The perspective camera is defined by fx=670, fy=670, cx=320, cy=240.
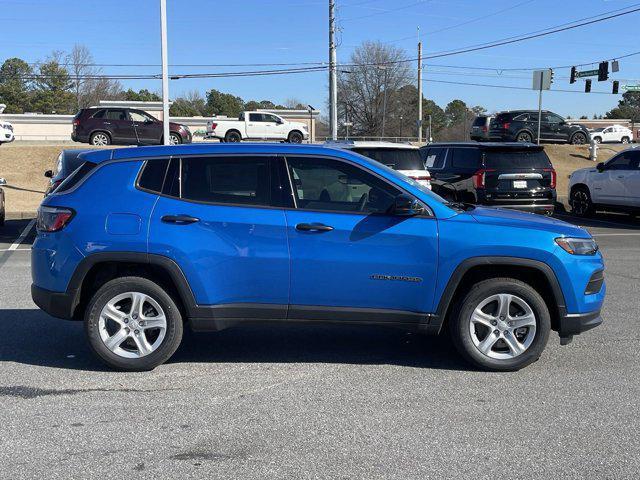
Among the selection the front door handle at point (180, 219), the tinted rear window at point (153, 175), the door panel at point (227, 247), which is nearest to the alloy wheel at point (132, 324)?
the door panel at point (227, 247)

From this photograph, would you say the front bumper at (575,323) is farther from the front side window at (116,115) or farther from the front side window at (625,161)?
the front side window at (116,115)

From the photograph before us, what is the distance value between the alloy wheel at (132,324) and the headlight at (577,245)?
3.21 m

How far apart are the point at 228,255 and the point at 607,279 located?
20.8 ft

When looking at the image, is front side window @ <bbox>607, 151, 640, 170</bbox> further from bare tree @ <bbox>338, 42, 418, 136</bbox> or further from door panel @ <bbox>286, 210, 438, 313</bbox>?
bare tree @ <bbox>338, 42, 418, 136</bbox>

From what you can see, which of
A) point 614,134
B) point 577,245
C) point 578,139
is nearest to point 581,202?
point 577,245

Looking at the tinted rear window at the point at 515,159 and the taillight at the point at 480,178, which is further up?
the tinted rear window at the point at 515,159

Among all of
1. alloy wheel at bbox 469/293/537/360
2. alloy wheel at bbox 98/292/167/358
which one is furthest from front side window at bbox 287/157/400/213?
alloy wheel at bbox 98/292/167/358

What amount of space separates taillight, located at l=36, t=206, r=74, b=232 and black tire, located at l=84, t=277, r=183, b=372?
0.60m

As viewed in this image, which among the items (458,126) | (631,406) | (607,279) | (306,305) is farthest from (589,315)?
(458,126)

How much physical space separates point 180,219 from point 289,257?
903mm

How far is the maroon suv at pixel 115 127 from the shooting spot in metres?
26.4

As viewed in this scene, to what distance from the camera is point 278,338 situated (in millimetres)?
6449

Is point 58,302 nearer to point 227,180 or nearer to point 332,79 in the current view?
point 227,180

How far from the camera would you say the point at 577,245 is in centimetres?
535
